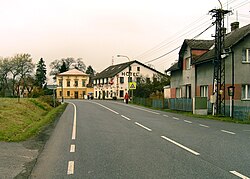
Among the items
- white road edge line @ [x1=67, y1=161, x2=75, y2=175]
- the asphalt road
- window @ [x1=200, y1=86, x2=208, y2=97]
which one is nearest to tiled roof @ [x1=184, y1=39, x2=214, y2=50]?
window @ [x1=200, y1=86, x2=208, y2=97]

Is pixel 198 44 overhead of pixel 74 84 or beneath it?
overhead

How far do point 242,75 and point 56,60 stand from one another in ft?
345

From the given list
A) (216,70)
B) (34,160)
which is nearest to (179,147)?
(34,160)

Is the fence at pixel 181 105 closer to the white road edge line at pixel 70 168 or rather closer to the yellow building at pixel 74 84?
the white road edge line at pixel 70 168

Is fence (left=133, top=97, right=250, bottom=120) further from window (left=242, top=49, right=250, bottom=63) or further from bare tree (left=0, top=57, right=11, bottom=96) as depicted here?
bare tree (left=0, top=57, right=11, bottom=96)

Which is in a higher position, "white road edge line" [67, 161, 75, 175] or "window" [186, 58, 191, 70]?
"window" [186, 58, 191, 70]

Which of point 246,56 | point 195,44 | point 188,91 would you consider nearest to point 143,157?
point 246,56

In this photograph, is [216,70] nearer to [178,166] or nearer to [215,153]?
[215,153]

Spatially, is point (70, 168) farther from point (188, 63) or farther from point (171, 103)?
point (188, 63)

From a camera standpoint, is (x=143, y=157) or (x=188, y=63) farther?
(x=188, y=63)

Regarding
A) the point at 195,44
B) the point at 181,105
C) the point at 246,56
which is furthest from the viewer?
the point at 195,44

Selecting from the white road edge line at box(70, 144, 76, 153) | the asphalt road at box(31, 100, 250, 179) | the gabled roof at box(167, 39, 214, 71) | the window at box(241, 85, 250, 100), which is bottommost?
the white road edge line at box(70, 144, 76, 153)

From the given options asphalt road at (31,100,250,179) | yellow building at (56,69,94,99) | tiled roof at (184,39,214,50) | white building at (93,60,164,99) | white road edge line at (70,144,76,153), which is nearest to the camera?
asphalt road at (31,100,250,179)

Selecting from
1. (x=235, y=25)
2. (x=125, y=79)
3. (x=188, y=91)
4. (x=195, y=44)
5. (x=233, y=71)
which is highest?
(x=235, y=25)
